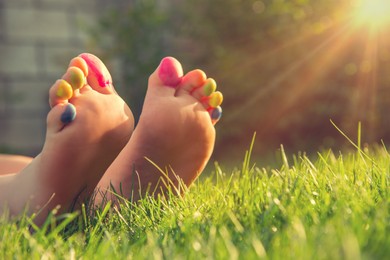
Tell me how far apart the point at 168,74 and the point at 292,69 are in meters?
3.15

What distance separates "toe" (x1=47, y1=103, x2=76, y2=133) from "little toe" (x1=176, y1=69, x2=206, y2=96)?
1.43 ft

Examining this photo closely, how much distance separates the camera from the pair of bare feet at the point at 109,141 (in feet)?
5.76

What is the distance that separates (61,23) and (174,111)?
4351 mm

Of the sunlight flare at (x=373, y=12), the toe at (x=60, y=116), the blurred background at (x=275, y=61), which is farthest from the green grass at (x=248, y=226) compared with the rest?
the blurred background at (x=275, y=61)

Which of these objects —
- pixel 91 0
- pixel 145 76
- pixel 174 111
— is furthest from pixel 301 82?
pixel 174 111

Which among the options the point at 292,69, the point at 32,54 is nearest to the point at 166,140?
the point at 292,69

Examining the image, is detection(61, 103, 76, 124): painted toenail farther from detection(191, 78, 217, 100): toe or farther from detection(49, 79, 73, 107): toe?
detection(191, 78, 217, 100): toe

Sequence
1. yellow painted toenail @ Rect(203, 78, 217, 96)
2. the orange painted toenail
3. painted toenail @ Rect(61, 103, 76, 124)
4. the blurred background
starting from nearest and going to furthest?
painted toenail @ Rect(61, 103, 76, 124), the orange painted toenail, yellow painted toenail @ Rect(203, 78, 217, 96), the blurred background

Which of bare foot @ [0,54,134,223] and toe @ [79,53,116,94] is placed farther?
toe @ [79,53,116,94]

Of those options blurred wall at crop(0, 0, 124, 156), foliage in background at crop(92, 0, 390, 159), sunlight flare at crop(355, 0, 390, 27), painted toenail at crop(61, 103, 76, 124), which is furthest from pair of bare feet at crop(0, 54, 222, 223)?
blurred wall at crop(0, 0, 124, 156)

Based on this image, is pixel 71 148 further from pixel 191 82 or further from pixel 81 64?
pixel 191 82

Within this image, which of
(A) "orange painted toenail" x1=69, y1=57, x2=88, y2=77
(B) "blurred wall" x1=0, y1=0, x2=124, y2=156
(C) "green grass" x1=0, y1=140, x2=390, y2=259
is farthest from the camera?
(B) "blurred wall" x1=0, y1=0, x2=124, y2=156

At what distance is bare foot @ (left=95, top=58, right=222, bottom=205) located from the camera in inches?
77.8

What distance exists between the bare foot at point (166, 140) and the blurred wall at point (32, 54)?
393 cm
